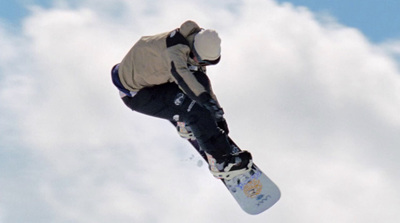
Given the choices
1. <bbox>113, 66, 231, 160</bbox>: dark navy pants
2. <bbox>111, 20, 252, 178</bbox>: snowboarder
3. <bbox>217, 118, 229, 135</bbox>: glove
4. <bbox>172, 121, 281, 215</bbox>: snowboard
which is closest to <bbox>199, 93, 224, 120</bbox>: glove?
<bbox>111, 20, 252, 178</bbox>: snowboarder

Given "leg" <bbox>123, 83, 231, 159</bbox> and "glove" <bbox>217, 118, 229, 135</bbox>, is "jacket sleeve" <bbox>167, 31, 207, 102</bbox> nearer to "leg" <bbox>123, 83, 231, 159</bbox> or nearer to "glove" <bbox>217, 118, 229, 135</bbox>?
"leg" <bbox>123, 83, 231, 159</bbox>

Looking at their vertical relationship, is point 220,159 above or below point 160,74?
below

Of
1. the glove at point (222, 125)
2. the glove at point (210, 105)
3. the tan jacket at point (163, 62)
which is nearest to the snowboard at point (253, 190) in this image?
the glove at point (222, 125)

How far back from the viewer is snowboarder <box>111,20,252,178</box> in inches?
422

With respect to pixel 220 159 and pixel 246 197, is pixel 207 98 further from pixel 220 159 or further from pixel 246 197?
pixel 246 197

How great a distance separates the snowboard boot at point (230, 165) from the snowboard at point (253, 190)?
0.70 meters

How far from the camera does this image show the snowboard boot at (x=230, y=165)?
12070 millimetres

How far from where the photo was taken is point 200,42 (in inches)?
425

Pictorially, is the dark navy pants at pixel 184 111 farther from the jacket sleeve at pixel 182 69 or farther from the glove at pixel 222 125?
the jacket sleeve at pixel 182 69

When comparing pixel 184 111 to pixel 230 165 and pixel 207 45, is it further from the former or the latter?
pixel 207 45

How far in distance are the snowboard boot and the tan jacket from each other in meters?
1.39

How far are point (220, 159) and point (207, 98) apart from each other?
177 centimetres

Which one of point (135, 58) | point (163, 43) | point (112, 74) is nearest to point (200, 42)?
point (163, 43)

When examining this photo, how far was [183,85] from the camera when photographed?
10.7 m
